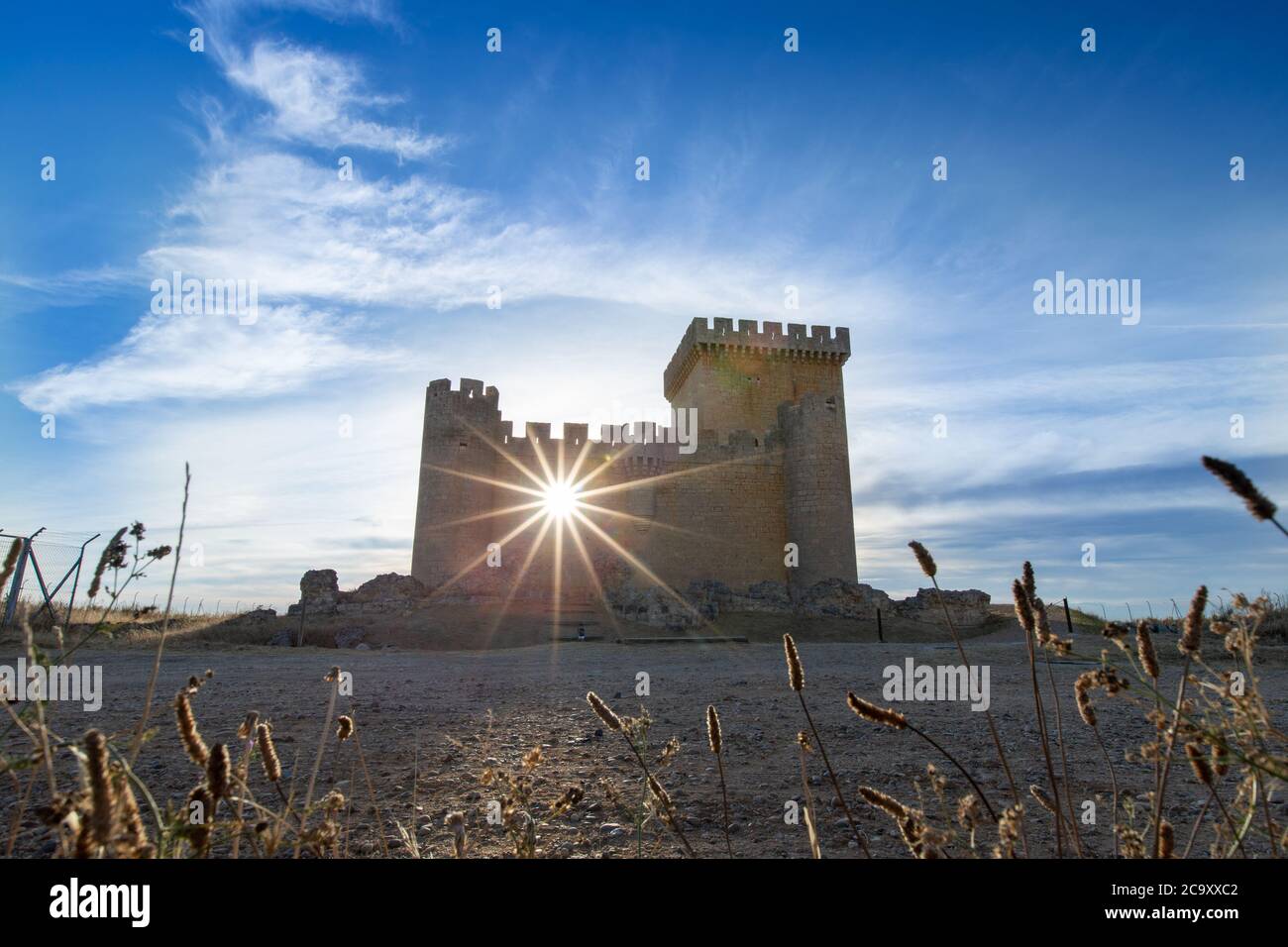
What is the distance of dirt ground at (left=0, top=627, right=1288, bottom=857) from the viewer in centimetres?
308

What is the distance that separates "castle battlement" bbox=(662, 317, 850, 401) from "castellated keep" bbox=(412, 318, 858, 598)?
5.59 metres

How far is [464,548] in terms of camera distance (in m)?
23.5

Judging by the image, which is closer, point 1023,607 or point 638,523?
point 1023,607

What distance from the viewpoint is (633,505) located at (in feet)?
85.5

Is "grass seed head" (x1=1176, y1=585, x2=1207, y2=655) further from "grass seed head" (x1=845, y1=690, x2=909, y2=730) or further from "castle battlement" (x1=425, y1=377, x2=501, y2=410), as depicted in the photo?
"castle battlement" (x1=425, y1=377, x2=501, y2=410)

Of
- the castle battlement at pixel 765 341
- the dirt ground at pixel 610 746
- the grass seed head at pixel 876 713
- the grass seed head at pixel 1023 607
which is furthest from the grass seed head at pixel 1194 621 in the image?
the castle battlement at pixel 765 341

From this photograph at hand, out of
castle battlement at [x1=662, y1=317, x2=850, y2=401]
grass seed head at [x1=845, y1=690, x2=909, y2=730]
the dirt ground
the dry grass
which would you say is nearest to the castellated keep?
castle battlement at [x1=662, y1=317, x2=850, y2=401]

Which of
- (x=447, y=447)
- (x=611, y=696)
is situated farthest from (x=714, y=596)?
(x=611, y=696)

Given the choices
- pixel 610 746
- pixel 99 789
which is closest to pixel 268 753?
pixel 99 789

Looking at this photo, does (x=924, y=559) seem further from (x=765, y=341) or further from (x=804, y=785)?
(x=765, y=341)

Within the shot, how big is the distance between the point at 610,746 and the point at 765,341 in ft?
95.6

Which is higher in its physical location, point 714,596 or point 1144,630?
point 1144,630
